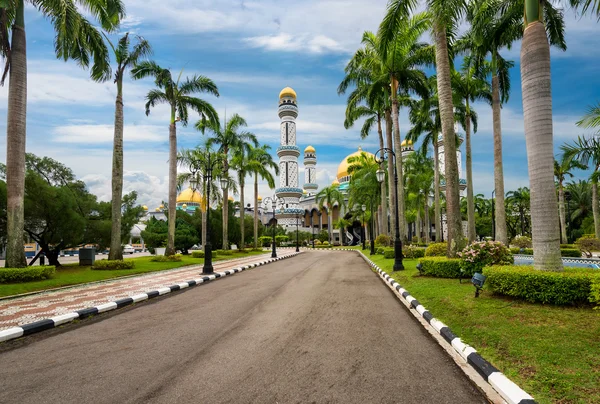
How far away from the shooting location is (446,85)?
522 inches

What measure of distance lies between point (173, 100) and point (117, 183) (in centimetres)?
784

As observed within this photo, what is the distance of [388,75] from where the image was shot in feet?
72.4

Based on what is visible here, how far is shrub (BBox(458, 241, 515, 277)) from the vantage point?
1087 cm

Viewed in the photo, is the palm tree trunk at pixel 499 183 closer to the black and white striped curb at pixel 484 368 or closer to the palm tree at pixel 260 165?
the black and white striped curb at pixel 484 368

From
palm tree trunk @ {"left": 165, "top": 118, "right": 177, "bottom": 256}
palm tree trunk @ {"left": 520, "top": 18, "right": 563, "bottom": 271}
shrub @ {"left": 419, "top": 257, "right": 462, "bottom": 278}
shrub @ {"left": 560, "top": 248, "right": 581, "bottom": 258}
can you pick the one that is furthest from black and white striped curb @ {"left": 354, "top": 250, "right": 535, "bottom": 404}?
shrub @ {"left": 560, "top": 248, "right": 581, "bottom": 258}

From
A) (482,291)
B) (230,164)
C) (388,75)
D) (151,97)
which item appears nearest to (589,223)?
(388,75)

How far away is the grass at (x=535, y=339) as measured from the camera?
12.5ft

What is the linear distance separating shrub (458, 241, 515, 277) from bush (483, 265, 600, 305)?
8.92 feet

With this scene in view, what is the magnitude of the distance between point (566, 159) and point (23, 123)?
89.7 ft

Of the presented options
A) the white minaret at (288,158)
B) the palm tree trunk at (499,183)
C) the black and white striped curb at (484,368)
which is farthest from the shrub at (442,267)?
the white minaret at (288,158)

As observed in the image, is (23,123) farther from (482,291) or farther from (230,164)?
(230,164)

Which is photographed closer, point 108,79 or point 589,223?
point 108,79

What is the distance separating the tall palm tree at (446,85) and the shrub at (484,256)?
1629 millimetres

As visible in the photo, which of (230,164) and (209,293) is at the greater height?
(230,164)
